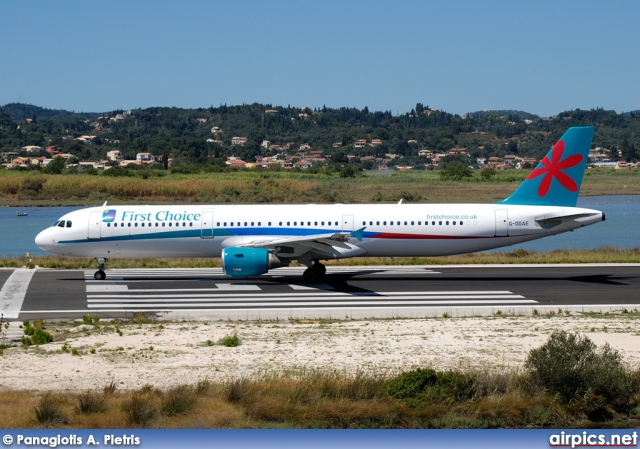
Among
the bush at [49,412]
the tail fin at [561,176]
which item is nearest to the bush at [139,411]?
the bush at [49,412]

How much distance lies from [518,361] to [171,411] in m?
8.80

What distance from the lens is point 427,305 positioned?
30781mm

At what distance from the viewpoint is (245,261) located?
3519 cm

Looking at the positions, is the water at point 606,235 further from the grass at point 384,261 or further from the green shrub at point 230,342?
the green shrub at point 230,342

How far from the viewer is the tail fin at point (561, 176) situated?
38.8m

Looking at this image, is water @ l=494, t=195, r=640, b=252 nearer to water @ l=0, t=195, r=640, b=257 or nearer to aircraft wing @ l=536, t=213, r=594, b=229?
water @ l=0, t=195, r=640, b=257

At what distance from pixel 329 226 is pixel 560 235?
4009 centimetres

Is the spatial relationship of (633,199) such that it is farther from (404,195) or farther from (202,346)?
(202,346)

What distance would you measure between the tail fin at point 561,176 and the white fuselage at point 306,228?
594mm

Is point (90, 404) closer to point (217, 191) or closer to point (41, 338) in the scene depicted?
→ point (41, 338)

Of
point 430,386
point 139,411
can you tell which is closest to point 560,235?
point 430,386

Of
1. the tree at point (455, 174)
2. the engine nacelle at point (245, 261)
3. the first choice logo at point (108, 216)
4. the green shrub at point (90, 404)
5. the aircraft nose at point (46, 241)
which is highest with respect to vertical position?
the tree at point (455, 174)

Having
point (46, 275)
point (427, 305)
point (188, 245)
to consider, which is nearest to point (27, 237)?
point (46, 275)

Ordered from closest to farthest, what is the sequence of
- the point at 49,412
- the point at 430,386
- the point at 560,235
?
the point at 49,412 < the point at 430,386 < the point at 560,235
